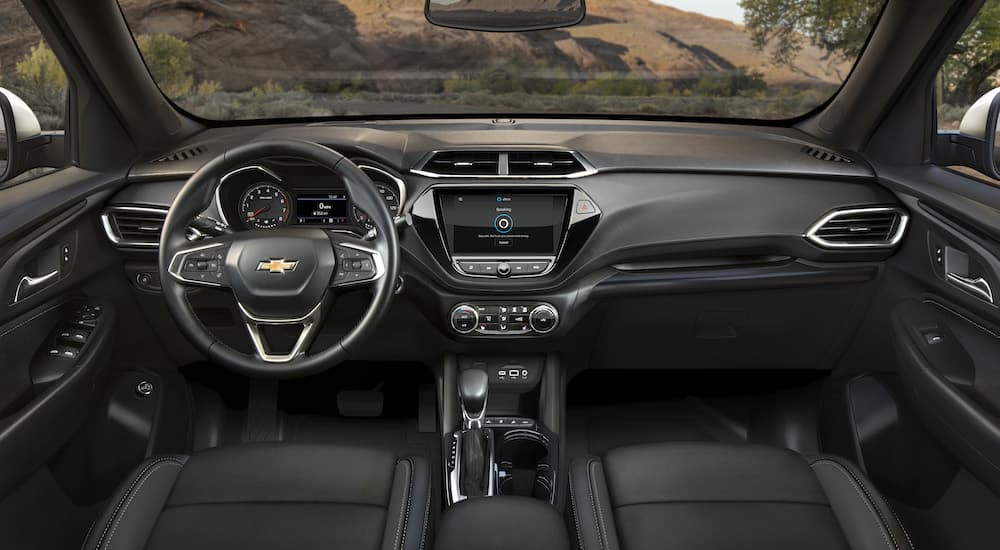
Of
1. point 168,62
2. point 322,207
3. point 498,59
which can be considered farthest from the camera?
point 498,59

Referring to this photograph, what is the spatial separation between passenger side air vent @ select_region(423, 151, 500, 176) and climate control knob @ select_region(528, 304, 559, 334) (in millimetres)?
447

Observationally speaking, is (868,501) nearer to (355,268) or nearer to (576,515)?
(576,515)

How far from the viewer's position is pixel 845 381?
2816mm

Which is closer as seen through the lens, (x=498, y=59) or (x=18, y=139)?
(x=18, y=139)

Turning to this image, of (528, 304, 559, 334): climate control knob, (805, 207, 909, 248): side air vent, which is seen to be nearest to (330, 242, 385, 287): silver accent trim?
(528, 304, 559, 334): climate control knob

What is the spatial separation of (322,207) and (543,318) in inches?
29.8

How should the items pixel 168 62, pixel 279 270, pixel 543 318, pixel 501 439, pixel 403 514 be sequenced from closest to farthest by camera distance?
pixel 403 514 → pixel 279 270 → pixel 543 318 → pixel 501 439 → pixel 168 62

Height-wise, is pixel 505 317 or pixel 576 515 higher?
pixel 505 317

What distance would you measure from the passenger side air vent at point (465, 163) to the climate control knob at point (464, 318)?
421 millimetres

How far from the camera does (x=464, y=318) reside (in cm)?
256

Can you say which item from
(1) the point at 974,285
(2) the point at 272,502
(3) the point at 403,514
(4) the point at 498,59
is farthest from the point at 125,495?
(4) the point at 498,59

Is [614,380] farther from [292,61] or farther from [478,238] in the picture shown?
[292,61]

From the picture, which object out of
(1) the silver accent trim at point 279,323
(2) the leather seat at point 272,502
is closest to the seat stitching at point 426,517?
(2) the leather seat at point 272,502

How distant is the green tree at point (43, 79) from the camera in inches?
92.1
